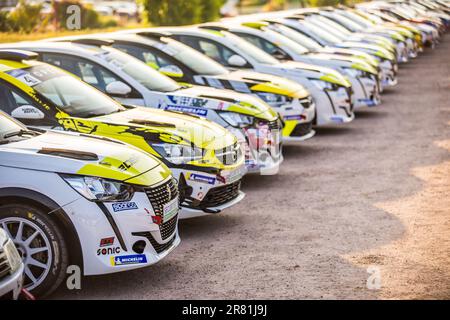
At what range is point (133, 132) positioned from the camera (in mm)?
8039

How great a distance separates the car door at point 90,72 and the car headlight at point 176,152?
164cm

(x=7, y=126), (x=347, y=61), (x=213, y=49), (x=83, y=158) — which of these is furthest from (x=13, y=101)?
(x=347, y=61)

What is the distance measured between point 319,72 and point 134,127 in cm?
A: 656

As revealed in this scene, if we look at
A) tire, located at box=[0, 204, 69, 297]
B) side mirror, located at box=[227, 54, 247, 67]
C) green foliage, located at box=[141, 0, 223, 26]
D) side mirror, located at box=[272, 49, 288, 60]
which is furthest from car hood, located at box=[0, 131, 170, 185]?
green foliage, located at box=[141, 0, 223, 26]

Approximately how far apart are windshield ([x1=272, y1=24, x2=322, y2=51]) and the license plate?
10.2 metres

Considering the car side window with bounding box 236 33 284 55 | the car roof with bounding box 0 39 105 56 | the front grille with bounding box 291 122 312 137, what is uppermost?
the car roof with bounding box 0 39 105 56

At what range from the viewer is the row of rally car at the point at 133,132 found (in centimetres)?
618

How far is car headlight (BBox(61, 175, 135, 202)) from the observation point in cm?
621

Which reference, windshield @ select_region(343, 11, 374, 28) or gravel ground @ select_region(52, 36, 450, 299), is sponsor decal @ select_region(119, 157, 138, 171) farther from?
windshield @ select_region(343, 11, 374, 28)

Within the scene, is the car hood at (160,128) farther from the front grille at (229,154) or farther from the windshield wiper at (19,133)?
the windshield wiper at (19,133)

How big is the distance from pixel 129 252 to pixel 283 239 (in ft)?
6.94

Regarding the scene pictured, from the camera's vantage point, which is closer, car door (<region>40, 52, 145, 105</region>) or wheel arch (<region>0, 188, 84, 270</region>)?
wheel arch (<region>0, 188, 84, 270</region>)

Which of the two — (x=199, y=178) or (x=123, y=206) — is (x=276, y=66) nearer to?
(x=199, y=178)
